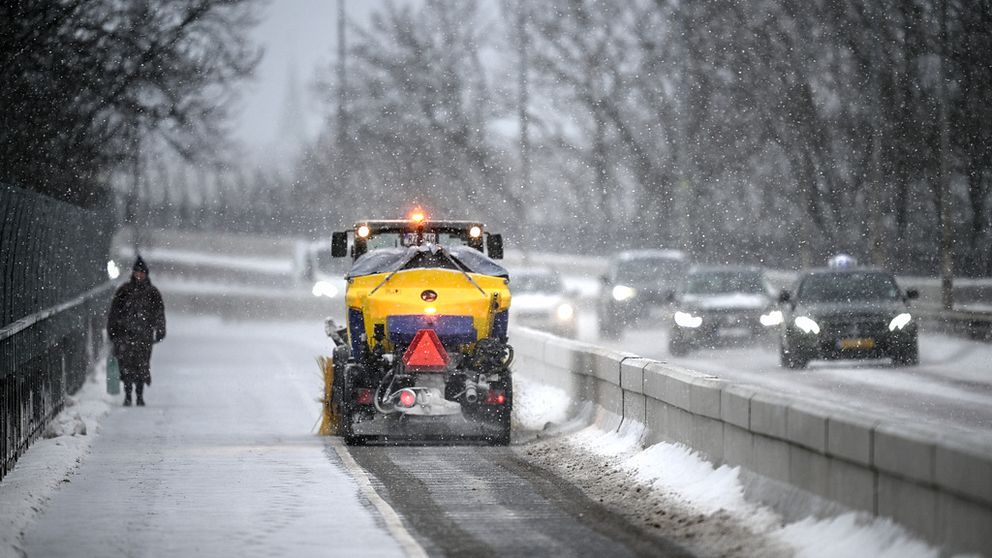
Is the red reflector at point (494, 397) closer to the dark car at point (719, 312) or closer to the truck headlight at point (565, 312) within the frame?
the dark car at point (719, 312)

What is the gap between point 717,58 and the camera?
51.9 meters

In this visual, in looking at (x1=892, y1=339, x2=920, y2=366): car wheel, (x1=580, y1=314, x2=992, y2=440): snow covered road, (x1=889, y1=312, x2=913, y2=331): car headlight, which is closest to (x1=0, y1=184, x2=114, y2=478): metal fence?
(x1=580, y1=314, x2=992, y2=440): snow covered road

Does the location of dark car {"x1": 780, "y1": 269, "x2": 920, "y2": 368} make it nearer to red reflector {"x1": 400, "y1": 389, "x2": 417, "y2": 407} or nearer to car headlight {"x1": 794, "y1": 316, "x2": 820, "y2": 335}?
car headlight {"x1": 794, "y1": 316, "x2": 820, "y2": 335}

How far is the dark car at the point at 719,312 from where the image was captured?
3447 cm

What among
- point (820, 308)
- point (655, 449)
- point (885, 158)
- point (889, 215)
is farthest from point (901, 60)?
point (655, 449)

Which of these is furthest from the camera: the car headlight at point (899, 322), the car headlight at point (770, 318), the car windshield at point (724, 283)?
the car windshield at point (724, 283)

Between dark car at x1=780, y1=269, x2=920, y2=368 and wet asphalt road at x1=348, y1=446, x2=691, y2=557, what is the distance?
42.6ft

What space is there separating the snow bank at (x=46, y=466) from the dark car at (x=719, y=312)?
1352cm

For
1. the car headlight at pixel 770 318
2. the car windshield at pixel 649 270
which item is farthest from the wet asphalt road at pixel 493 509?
the car windshield at pixel 649 270

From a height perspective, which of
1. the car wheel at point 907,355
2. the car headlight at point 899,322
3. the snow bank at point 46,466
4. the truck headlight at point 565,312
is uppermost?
the car headlight at point 899,322

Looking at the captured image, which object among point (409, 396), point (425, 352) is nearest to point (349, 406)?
point (409, 396)

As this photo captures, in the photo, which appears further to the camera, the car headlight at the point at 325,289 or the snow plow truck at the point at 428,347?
the car headlight at the point at 325,289

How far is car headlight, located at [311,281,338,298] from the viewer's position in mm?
44125

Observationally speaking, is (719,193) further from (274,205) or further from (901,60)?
(274,205)
